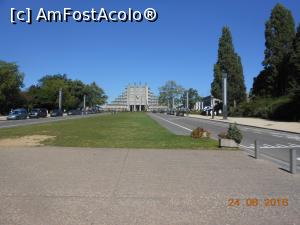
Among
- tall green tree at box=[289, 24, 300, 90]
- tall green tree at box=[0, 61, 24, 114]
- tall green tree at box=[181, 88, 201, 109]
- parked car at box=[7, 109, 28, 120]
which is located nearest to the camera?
tall green tree at box=[289, 24, 300, 90]

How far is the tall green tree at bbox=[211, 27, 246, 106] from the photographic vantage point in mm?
93125

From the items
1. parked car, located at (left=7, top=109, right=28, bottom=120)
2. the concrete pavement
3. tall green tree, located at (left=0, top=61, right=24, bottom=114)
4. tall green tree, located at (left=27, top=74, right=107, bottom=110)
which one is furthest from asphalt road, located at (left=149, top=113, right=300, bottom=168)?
tall green tree, located at (left=27, top=74, right=107, bottom=110)

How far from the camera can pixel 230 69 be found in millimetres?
93250

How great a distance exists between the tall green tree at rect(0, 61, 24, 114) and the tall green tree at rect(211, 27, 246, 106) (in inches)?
1597

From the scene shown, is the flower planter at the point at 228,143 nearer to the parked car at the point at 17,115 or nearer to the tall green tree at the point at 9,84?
the parked car at the point at 17,115

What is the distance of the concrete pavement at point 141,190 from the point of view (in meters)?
6.99

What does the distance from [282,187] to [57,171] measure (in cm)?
579

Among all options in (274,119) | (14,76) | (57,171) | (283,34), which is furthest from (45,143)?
(14,76)

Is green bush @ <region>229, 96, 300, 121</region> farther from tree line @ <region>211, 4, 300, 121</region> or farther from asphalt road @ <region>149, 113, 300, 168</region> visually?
asphalt road @ <region>149, 113, 300, 168</region>

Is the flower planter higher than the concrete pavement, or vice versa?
the flower planter

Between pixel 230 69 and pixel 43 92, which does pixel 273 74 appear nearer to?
pixel 230 69

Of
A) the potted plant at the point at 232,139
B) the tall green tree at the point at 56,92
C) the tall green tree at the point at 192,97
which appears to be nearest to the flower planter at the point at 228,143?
the potted plant at the point at 232,139

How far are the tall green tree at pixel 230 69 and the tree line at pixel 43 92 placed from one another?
133 feet
